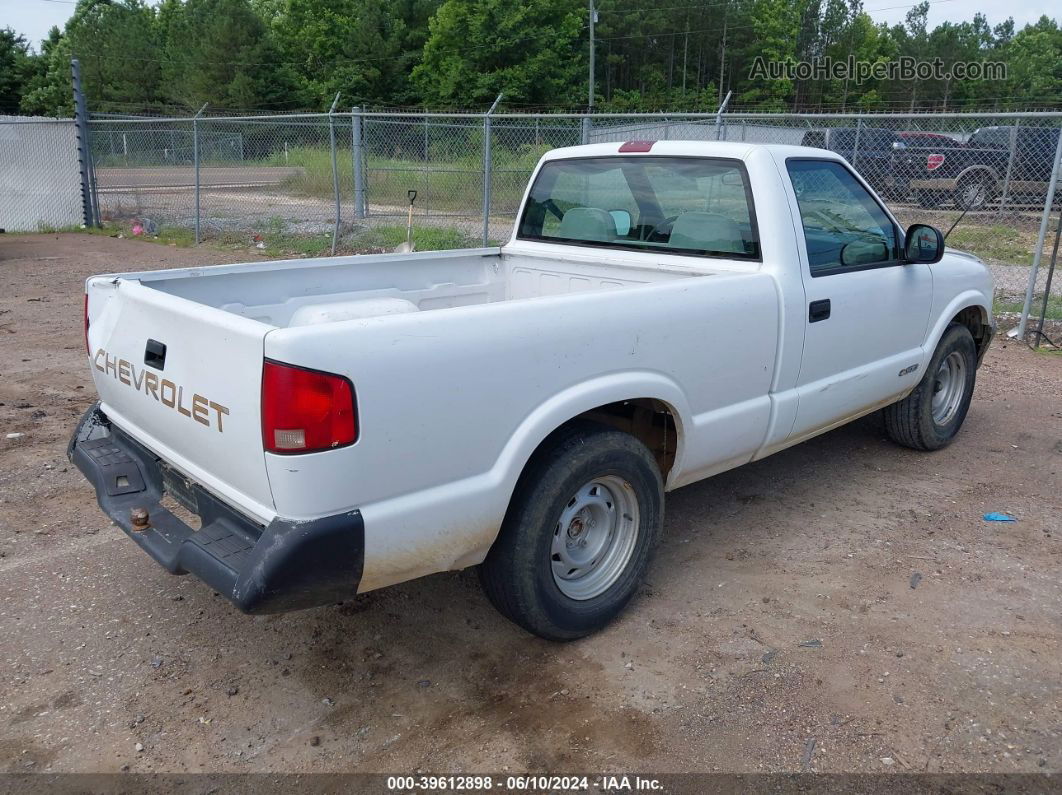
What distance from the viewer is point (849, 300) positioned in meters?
4.17

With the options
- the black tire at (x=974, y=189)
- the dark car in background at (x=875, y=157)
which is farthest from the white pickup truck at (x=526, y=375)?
the dark car in background at (x=875, y=157)

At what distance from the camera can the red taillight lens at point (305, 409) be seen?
7.98 ft

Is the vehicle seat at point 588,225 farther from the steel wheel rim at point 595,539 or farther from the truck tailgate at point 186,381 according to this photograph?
the truck tailgate at point 186,381

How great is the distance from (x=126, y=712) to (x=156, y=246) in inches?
542

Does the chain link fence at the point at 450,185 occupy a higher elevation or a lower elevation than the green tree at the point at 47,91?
lower

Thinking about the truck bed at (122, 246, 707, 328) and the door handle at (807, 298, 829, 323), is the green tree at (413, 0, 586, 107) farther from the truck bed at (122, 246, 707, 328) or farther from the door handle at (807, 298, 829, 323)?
the door handle at (807, 298, 829, 323)

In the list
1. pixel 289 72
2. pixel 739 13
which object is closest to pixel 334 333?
pixel 289 72

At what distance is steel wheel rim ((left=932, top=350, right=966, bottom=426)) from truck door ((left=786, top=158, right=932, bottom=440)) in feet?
2.35

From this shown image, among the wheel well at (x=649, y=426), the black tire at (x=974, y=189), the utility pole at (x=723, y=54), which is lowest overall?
the wheel well at (x=649, y=426)

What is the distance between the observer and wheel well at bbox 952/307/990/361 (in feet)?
17.8

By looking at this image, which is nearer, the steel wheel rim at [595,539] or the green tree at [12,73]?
the steel wheel rim at [595,539]

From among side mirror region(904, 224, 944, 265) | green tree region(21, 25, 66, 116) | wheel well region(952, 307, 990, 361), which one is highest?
green tree region(21, 25, 66, 116)

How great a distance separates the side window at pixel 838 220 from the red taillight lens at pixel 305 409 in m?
2.42

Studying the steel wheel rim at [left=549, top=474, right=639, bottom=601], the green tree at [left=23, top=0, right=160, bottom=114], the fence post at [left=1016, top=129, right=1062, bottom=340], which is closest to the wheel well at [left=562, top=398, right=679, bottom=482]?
the steel wheel rim at [left=549, top=474, right=639, bottom=601]
